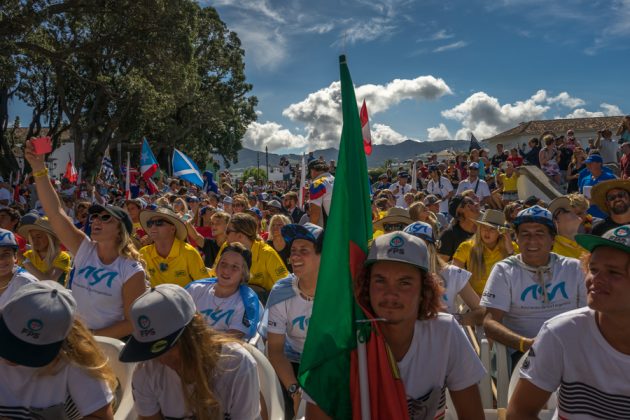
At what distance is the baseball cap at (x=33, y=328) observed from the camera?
2.21 metres

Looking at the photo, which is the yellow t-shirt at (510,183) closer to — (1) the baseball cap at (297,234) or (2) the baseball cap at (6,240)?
(1) the baseball cap at (297,234)

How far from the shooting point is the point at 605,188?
523 centimetres

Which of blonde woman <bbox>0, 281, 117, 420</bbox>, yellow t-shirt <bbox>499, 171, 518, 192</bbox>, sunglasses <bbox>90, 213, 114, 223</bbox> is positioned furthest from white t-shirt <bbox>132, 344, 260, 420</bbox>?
yellow t-shirt <bbox>499, 171, 518, 192</bbox>

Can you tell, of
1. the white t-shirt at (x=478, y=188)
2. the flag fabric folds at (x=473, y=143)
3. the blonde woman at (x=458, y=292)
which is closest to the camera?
the blonde woman at (x=458, y=292)

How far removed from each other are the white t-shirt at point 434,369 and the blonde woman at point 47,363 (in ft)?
4.66

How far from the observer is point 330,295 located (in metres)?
2.18

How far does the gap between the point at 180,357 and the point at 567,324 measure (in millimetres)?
1779

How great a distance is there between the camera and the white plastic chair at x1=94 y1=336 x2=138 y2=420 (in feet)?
9.93

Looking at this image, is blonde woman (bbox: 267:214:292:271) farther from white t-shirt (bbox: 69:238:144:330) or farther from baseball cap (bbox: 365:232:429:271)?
baseball cap (bbox: 365:232:429:271)

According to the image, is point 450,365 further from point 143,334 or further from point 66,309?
point 66,309

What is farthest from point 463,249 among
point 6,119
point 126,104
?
point 6,119

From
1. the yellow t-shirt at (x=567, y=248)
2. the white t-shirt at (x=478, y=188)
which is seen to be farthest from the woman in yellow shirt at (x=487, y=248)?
the white t-shirt at (x=478, y=188)

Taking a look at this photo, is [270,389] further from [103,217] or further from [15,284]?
[15,284]

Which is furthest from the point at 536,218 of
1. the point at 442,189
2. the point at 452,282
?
the point at 442,189
